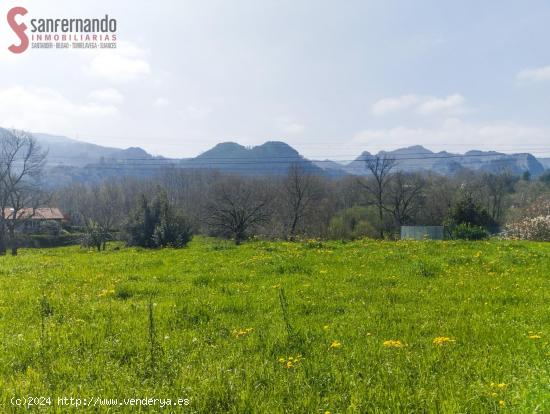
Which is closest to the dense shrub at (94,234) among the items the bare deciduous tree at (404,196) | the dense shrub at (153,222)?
the dense shrub at (153,222)

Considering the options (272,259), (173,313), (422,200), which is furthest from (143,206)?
(422,200)

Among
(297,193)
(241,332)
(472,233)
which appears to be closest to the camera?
(241,332)

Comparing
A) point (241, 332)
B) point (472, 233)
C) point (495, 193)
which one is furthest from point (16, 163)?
point (495, 193)

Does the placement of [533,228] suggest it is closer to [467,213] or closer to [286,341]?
[467,213]

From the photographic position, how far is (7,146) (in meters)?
53.6

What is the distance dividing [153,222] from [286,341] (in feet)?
108

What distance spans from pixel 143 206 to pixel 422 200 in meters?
56.5

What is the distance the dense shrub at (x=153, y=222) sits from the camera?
3400 cm

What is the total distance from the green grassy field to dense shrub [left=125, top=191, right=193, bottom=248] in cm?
2321

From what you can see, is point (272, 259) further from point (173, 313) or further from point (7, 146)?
point (7, 146)

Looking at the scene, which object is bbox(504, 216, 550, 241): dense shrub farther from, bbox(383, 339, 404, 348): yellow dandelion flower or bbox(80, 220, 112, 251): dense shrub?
bbox(80, 220, 112, 251): dense shrub

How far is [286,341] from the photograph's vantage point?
5617mm

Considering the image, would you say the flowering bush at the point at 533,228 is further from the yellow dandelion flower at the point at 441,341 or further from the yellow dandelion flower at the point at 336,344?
the yellow dandelion flower at the point at 336,344

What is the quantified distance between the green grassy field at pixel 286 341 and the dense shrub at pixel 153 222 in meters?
23.2
